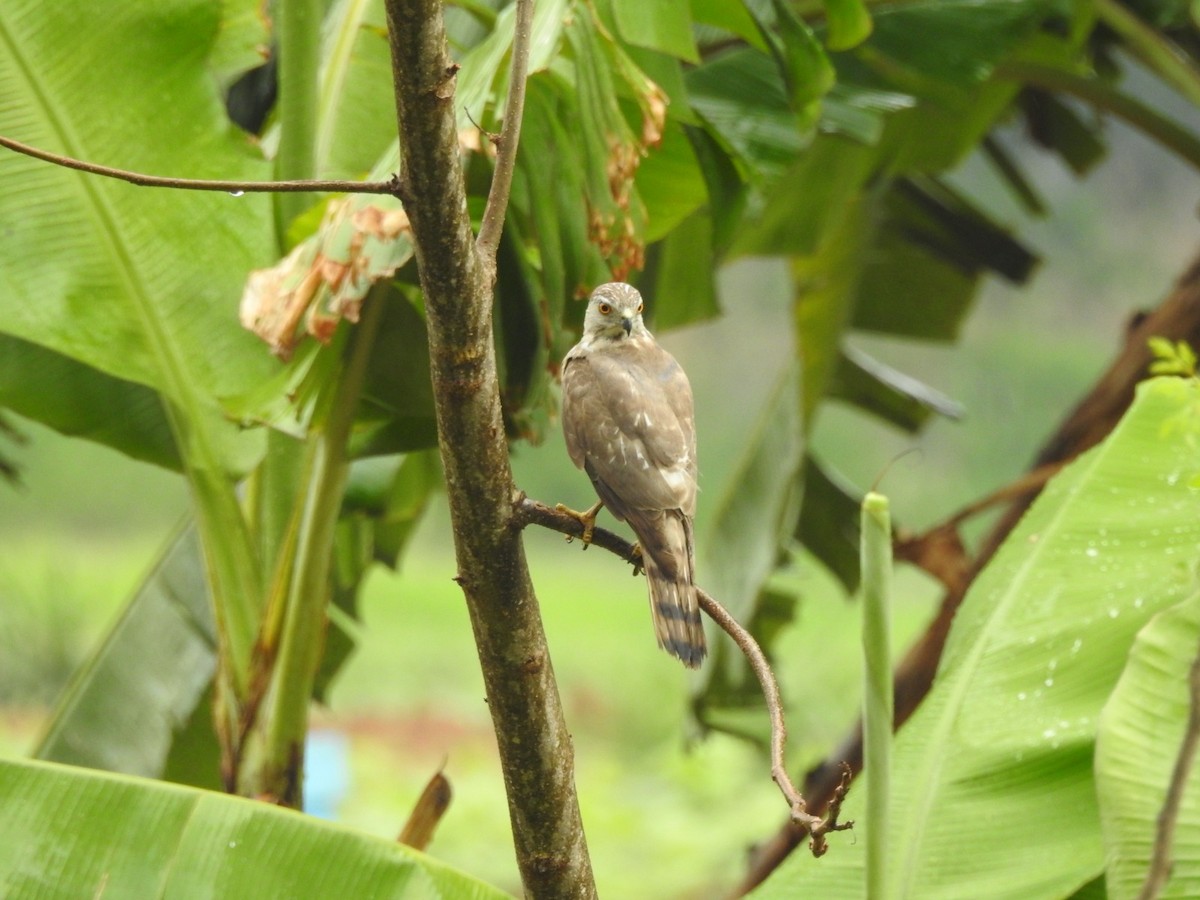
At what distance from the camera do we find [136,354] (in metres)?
2.38

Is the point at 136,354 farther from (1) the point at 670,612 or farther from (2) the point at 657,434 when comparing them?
(1) the point at 670,612

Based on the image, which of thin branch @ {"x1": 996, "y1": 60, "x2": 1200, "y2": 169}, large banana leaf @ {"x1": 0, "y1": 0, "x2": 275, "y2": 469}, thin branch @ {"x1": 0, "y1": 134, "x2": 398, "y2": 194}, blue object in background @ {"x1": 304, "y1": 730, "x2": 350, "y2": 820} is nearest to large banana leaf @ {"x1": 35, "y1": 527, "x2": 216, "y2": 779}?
large banana leaf @ {"x1": 0, "y1": 0, "x2": 275, "y2": 469}

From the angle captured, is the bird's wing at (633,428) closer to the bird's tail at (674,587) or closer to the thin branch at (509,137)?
the bird's tail at (674,587)

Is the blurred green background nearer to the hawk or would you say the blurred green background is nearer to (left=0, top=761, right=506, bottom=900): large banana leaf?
the hawk

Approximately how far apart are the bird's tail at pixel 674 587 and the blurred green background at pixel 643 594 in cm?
426

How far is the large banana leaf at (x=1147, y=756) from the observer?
1.73 meters

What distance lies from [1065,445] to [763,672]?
2503mm

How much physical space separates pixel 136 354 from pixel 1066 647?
177cm

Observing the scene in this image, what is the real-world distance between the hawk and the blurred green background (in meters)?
4.03

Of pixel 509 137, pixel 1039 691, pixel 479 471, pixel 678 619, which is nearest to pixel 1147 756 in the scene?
pixel 1039 691

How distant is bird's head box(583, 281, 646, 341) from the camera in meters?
2.24

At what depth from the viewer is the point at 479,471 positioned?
4.86 ft

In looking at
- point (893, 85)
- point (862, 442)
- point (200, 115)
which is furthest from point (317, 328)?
point (862, 442)

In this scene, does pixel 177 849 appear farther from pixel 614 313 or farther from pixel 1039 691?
pixel 1039 691
